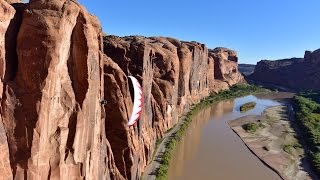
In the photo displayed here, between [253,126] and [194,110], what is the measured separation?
48.3 feet

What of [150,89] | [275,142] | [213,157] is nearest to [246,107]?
[275,142]

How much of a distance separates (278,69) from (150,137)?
14569cm

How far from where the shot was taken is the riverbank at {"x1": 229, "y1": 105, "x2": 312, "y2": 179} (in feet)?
158

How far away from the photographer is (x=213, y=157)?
52.2 meters

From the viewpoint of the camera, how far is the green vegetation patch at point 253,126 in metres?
70.0

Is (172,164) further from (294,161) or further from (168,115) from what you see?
(294,161)

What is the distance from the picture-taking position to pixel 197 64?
92.7m

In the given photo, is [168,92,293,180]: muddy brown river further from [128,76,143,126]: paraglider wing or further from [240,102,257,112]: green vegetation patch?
[240,102,257,112]: green vegetation patch

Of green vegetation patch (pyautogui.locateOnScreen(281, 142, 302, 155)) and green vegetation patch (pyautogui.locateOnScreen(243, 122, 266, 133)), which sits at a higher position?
green vegetation patch (pyautogui.locateOnScreen(243, 122, 266, 133))

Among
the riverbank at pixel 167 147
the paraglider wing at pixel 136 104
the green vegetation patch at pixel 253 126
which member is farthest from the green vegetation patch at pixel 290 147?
the paraglider wing at pixel 136 104

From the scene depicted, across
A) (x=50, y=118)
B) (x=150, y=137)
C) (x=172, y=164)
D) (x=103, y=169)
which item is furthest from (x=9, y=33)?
(x=172, y=164)

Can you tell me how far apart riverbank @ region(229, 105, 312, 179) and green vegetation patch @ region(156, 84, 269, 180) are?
9.75 m

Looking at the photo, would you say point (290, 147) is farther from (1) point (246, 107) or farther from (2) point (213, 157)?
(1) point (246, 107)

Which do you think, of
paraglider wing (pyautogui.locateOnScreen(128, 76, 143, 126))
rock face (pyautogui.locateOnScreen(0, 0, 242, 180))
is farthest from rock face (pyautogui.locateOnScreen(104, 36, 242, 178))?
rock face (pyautogui.locateOnScreen(0, 0, 242, 180))
